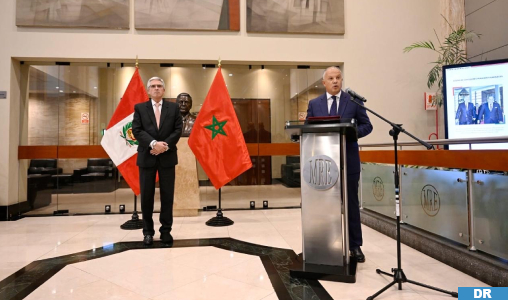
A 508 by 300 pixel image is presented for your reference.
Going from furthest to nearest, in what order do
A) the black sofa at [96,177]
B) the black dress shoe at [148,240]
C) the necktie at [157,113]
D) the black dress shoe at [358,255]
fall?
1. the black sofa at [96,177]
2. the necktie at [157,113]
3. the black dress shoe at [148,240]
4. the black dress shoe at [358,255]

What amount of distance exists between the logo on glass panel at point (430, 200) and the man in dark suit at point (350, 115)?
82 cm

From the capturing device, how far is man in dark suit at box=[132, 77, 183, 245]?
126 inches

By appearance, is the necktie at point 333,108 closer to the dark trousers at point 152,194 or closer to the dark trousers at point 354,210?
the dark trousers at point 354,210

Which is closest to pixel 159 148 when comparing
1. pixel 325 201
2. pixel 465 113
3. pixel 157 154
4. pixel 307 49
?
pixel 157 154

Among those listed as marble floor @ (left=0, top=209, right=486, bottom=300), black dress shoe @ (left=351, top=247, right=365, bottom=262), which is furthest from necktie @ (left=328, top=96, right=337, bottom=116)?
marble floor @ (left=0, top=209, right=486, bottom=300)

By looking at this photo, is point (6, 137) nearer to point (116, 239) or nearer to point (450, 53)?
point (116, 239)

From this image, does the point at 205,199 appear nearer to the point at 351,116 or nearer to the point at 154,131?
the point at 154,131

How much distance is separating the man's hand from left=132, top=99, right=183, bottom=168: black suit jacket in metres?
0.08

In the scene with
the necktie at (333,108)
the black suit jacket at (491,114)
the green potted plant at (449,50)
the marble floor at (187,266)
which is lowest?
the marble floor at (187,266)

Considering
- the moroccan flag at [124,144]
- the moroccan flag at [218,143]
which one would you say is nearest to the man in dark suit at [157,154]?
the moroccan flag at [218,143]

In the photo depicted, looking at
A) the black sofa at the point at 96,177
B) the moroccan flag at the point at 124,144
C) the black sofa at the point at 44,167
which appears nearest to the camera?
the moroccan flag at the point at 124,144

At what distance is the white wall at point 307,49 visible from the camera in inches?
187

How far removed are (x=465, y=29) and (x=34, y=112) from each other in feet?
25.3

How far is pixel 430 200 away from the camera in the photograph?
278 cm
